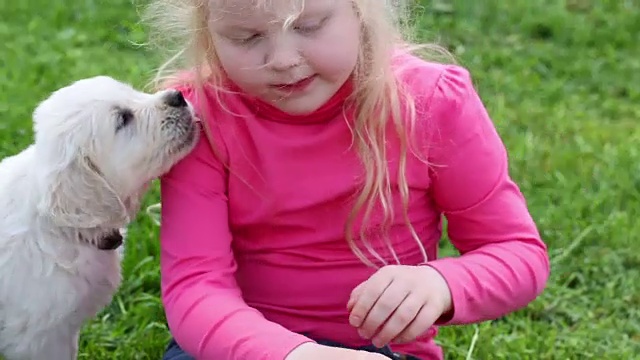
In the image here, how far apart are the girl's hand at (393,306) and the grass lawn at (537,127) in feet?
2.85

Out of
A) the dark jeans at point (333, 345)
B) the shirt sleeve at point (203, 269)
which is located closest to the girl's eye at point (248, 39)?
the shirt sleeve at point (203, 269)

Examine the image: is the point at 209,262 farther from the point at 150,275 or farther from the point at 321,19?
the point at 150,275

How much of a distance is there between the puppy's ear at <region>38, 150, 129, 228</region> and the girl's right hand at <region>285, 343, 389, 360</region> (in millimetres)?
653

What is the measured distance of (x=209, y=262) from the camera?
208 cm

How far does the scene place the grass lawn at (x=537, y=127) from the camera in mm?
2848

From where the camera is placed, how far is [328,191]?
6.93 ft

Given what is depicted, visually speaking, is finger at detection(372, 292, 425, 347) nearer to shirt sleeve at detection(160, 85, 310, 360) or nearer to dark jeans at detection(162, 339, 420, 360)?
shirt sleeve at detection(160, 85, 310, 360)

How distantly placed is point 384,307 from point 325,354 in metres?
0.14

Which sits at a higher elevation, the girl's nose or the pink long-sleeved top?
the girl's nose

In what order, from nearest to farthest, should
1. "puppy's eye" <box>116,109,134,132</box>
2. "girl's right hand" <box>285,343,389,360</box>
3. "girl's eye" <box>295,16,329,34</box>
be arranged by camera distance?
"girl's right hand" <box>285,343,389,360</box> → "girl's eye" <box>295,16,329,34</box> → "puppy's eye" <box>116,109,134,132</box>

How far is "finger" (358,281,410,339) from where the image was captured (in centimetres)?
183

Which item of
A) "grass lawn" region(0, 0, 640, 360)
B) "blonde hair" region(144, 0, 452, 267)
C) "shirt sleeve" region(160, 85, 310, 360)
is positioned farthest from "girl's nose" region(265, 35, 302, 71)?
"grass lawn" region(0, 0, 640, 360)

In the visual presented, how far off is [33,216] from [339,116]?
0.76 m

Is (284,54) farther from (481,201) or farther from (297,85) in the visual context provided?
(481,201)
